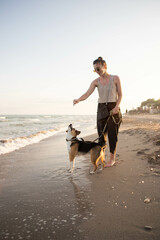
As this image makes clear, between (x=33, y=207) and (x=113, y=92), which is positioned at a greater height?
(x=113, y=92)

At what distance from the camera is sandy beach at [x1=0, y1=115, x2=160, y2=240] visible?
6.34ft

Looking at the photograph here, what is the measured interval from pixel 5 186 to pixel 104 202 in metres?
2.03

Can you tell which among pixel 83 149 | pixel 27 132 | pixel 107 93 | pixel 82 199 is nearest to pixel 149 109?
pixel 27 132

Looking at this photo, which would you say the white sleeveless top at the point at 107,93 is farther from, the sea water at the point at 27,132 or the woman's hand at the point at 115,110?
the sea water at the point at 27,132

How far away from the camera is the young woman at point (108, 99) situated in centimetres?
423

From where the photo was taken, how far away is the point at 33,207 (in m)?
2.54

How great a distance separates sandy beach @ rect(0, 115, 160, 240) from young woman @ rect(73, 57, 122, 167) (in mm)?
902

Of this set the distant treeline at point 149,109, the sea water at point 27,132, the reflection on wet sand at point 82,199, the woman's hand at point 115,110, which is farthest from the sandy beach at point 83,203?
the distant treeline at point 149,109

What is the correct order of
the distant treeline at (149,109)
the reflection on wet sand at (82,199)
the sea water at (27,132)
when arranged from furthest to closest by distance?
the distant treeline at (149,109), the sea water at (27,132), the reflection on wet sand at (82,199)

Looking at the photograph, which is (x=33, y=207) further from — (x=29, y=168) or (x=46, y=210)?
(x=29, y=168)

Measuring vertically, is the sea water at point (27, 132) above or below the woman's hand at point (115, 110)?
below

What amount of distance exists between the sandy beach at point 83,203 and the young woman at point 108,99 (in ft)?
2.96

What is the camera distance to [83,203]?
2613 millimetres

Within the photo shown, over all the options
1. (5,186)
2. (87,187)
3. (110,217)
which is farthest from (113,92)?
(5,186)
